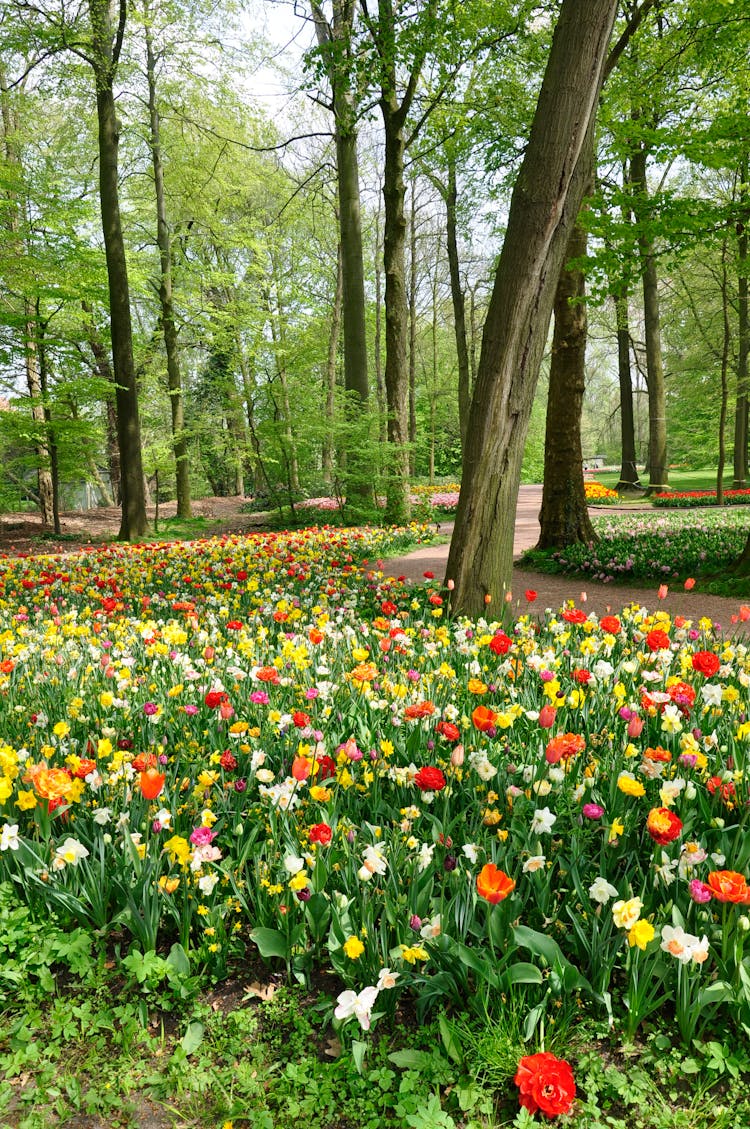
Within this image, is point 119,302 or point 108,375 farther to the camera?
point 108,375

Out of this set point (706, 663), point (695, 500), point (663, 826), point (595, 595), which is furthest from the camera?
point (695, 500)

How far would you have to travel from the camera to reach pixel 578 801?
2.21 m

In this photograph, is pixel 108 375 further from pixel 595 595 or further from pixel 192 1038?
pixel 192 1038

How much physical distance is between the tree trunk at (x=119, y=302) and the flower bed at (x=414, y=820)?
9.40 m

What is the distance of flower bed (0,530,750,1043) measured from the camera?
1639 millimetres

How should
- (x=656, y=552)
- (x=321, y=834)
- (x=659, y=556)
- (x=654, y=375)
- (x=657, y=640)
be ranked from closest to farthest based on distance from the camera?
1. (x=321, y=834)
2. (x=657, y=640)
3. (x=659, y=556)
4. (x=656, y=552)
5. (x=654, y=375)

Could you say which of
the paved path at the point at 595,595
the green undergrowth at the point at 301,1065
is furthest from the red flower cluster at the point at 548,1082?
the paved path at the point at 595,595

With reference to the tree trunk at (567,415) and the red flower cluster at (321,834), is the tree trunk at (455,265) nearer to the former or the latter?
the tree trunk at (567,415)

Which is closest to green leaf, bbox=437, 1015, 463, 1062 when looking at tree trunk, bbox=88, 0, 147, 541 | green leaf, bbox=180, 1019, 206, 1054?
green leaf, bbox=180, 1019, 206, 1054

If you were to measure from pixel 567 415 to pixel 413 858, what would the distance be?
7578mm

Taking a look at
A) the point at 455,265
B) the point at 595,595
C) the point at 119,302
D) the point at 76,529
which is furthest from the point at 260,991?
the point at 455,265

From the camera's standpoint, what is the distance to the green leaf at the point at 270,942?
1.76 m

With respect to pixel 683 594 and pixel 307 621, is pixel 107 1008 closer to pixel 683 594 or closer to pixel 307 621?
pixel 307 621

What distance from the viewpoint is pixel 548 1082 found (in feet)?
4.05
